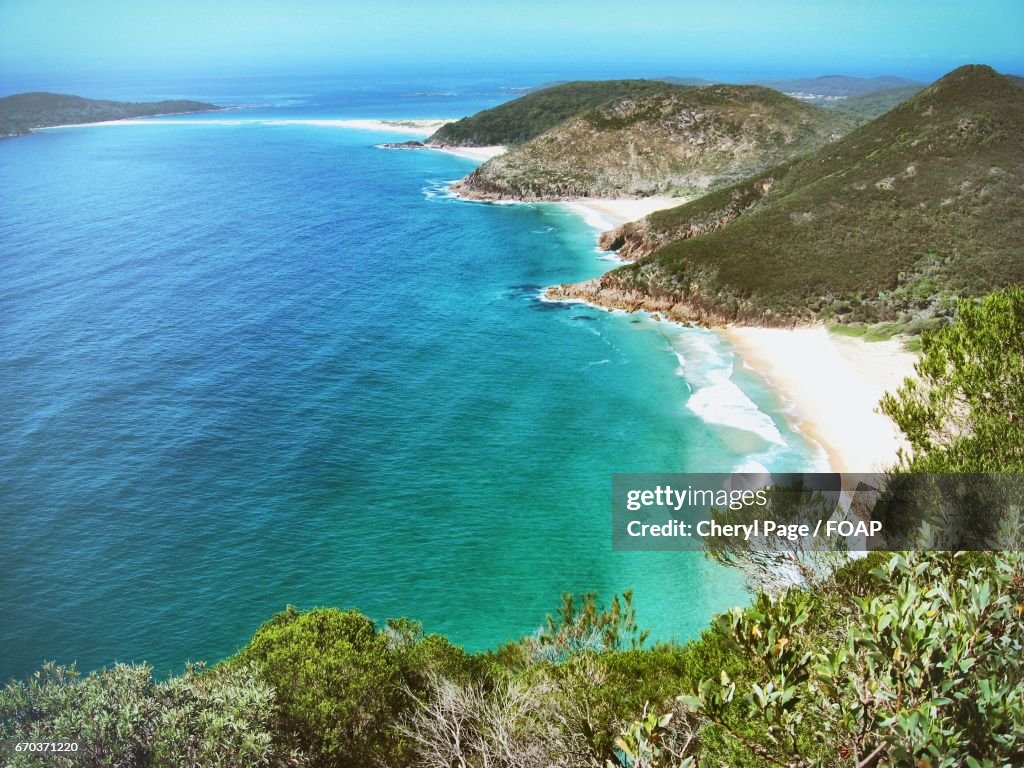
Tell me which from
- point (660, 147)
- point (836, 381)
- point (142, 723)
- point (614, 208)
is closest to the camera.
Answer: point (142, 723)

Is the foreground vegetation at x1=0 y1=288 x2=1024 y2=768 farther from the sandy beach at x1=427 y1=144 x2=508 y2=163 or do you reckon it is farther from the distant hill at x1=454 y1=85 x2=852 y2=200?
the sandy beach at x1=427 y1=144 x2=508 y2=163

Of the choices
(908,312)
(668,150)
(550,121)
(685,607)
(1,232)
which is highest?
(550,121)

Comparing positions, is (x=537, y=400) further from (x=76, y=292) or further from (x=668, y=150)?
(x=668, y=150)

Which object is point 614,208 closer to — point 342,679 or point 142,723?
point 342,679

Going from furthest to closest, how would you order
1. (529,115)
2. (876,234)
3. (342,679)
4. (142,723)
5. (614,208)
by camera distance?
(529,115), (614,208), (876,234), (342,679), (142,723)

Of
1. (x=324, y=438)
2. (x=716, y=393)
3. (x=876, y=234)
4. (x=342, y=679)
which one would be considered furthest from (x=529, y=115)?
(x=342, y=679)

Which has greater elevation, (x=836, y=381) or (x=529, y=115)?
(x=529, y=115)

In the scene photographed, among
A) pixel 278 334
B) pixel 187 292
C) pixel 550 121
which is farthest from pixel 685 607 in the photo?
pixel 550 121
